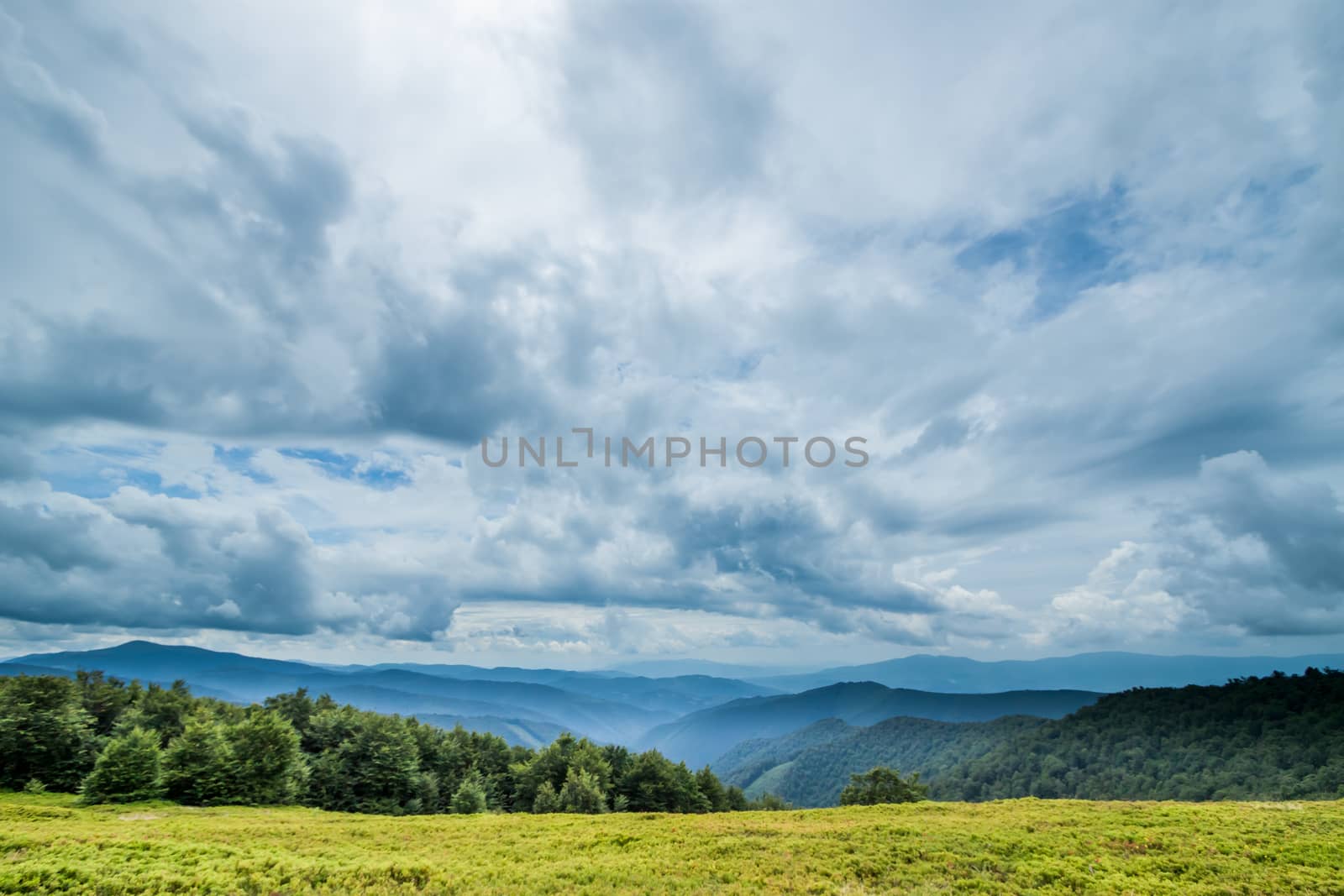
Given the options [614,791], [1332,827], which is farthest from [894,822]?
[614,791]

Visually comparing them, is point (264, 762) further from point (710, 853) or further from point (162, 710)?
point (710, 853)

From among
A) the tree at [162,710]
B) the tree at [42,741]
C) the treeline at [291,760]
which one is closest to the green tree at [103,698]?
the treeline at [291,760]

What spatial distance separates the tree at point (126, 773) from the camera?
44.9m

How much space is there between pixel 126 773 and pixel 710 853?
5054cm

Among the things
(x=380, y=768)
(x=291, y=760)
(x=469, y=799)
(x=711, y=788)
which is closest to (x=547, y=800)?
(x=469, y=799)

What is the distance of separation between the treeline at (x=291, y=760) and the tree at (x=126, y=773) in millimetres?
73

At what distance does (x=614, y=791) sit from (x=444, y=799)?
75.2 feet

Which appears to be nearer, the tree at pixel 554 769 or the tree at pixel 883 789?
the tree at pixel 554 769

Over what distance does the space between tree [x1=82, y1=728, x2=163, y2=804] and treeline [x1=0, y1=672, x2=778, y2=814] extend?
0.07m

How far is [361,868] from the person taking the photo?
22734 mm

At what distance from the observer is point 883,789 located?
336 feet

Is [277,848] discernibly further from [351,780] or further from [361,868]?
[351,780]

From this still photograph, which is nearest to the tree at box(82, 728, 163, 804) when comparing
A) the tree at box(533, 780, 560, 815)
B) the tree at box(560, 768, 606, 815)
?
the tree at box(533, 780, 560, 815)

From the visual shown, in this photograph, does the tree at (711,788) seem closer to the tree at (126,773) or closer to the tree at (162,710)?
the tree at (126,773)
